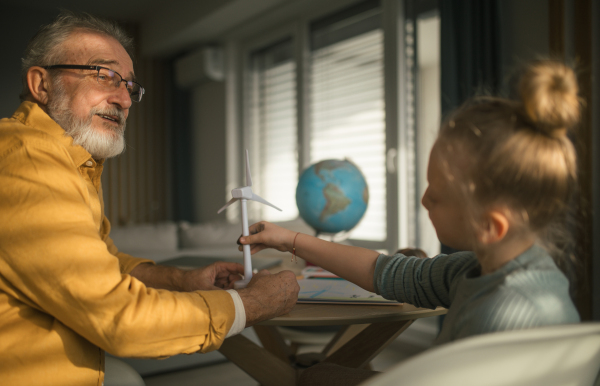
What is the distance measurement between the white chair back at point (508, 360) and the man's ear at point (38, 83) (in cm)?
109

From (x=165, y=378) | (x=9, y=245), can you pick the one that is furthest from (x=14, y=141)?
(x=165, y=378)

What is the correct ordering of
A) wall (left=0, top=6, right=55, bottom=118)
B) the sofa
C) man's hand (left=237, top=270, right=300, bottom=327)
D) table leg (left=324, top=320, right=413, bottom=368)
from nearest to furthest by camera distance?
man's hand (left=237, top=270, right=300, bottom=327)
table leg (left=324, top=320, right=413, bottom=368)
the sofa
wall (left=0, top=6, right=55, bottom=118)

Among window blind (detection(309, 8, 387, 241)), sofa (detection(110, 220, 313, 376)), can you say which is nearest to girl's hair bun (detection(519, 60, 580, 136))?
sofa (detection(110, 220, 313, 376))

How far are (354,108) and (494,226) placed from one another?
3.19 meters

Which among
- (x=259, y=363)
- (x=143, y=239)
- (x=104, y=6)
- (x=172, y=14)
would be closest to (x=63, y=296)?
(x=259, y=363)

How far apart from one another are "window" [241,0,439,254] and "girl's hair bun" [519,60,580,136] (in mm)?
2074

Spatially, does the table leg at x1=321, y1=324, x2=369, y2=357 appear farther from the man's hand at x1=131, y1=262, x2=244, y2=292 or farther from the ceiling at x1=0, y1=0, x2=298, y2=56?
the ceiling at x1=0, y1=0, x2=298, y2=56

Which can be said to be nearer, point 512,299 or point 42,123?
point 512,299

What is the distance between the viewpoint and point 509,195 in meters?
0.71

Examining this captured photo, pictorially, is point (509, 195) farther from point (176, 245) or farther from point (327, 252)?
point (176, 245)

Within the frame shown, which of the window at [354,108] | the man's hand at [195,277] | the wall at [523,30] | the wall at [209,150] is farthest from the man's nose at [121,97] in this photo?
the wall at [209,150]

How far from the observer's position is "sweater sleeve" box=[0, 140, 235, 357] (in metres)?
0.78

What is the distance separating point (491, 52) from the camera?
2592 mm

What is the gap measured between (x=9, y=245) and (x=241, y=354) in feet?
2.18
